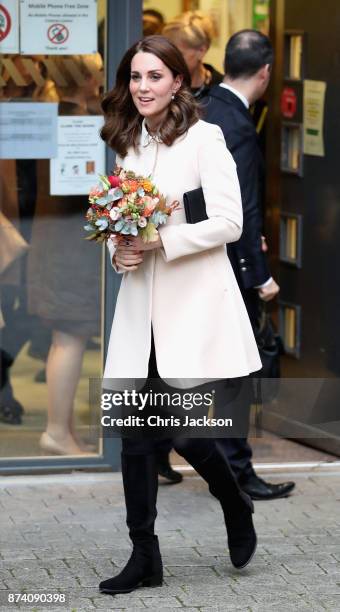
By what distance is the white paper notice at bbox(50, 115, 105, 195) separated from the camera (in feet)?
21.6

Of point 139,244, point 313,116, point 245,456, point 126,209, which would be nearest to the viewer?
point 126,209

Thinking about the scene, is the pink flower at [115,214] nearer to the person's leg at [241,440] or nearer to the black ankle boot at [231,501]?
the black ankle boot at [231,501]

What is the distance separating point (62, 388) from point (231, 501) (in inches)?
72.6

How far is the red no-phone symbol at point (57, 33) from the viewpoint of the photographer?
21.3ft

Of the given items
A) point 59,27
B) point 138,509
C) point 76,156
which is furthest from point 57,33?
point 138,509

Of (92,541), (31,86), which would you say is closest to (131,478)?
(92,541)

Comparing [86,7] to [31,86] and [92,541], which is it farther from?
[92,541]

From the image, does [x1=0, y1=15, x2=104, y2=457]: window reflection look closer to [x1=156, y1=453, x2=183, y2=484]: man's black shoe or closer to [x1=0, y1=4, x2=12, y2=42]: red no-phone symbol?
[x1=0, y1=4, x2=12, y2=42]: red no-phone symbol

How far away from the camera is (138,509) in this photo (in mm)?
5008

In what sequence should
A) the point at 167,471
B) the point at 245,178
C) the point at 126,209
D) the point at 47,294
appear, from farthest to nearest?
the point at 47,294
the point at 167,471
the point at 245,178
the point at 126,209

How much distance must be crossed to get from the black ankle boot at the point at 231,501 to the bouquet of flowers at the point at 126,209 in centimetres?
83

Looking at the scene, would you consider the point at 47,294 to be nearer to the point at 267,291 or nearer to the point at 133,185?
the point at 267,291

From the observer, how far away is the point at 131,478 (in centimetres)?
500

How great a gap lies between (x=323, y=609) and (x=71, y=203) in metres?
2.55
